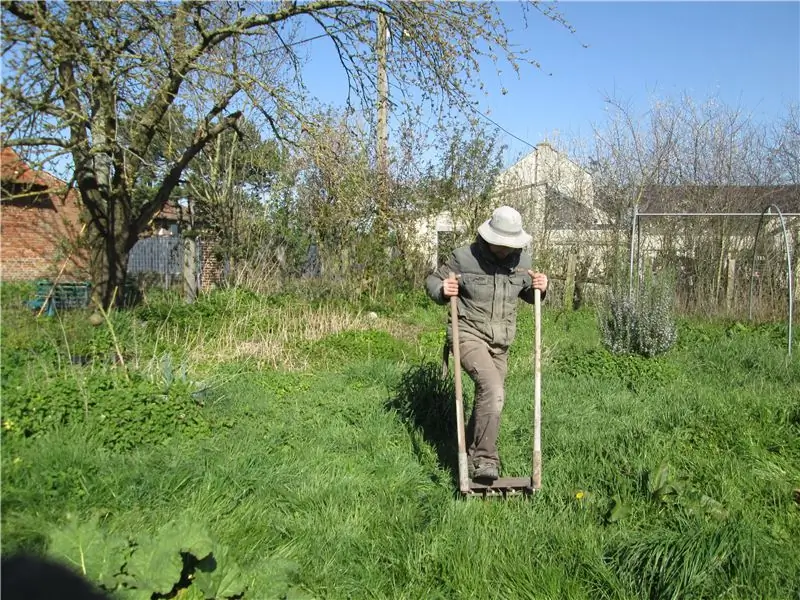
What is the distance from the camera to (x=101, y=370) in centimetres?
594

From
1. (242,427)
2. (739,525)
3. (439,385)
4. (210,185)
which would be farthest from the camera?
(210,185)

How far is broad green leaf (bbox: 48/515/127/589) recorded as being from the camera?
2.96 meters

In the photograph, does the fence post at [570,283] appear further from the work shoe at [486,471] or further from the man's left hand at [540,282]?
the work shoe at [486,471]

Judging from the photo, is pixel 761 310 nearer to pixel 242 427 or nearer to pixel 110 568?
pixel 242 427

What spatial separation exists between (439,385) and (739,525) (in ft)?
9.49

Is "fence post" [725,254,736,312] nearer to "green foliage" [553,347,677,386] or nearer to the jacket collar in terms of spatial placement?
"green foliage" [553,347,677,386]

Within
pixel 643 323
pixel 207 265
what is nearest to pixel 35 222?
pixel 207 265

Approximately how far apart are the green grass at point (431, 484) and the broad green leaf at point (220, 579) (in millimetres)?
120

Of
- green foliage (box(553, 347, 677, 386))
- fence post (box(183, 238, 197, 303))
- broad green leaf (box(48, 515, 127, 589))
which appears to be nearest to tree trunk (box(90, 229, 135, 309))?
green foliage (box(553, 347, 677, 386))

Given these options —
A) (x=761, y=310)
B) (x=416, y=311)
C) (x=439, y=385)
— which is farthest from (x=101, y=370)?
(x=761, y=310)

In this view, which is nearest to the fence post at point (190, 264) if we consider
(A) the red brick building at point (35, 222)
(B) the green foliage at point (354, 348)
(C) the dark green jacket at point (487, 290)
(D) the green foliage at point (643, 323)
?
(A) the red brick building at point (35, 222)

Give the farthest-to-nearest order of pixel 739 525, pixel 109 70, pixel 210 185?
pixel 210 185
pixel 109 70
pixel 739 525

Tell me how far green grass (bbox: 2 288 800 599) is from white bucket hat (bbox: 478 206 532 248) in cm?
167

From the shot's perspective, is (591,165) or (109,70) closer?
(109,70)
